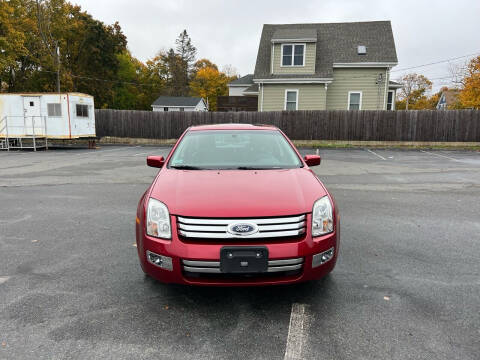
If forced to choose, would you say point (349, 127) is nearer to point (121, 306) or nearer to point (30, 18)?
point (121, 306)

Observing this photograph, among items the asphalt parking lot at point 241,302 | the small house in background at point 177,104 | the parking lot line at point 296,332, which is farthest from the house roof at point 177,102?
the parking lot line at point 296,332

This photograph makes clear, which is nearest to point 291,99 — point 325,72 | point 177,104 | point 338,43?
point 325,72

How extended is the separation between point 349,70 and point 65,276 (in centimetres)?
2389

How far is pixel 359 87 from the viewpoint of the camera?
2402 centimetres

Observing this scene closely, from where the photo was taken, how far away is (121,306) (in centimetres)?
291

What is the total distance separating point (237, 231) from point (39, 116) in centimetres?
2018

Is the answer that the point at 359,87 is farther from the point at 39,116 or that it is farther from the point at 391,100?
the point at 39,116

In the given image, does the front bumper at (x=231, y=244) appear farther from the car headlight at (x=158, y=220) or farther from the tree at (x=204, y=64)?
the tree at (x=204, y=64)

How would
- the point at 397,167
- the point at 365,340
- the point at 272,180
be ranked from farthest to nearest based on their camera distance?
1. the point at 397,167
2. the point at 272,180
3. the point at 365,340

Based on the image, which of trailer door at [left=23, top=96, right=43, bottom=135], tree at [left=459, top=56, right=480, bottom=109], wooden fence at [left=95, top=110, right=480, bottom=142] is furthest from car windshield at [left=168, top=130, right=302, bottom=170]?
tree at [left=459, top=56, right=480, bottom=109]

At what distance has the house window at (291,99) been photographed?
79.1 feet

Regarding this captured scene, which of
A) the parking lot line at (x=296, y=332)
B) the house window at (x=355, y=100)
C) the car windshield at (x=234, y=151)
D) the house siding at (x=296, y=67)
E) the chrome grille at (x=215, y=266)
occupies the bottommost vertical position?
the parking lot line at (x=296, y=332)

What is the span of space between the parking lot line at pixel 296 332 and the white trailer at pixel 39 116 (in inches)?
761

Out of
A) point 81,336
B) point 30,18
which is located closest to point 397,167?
point 81,336
